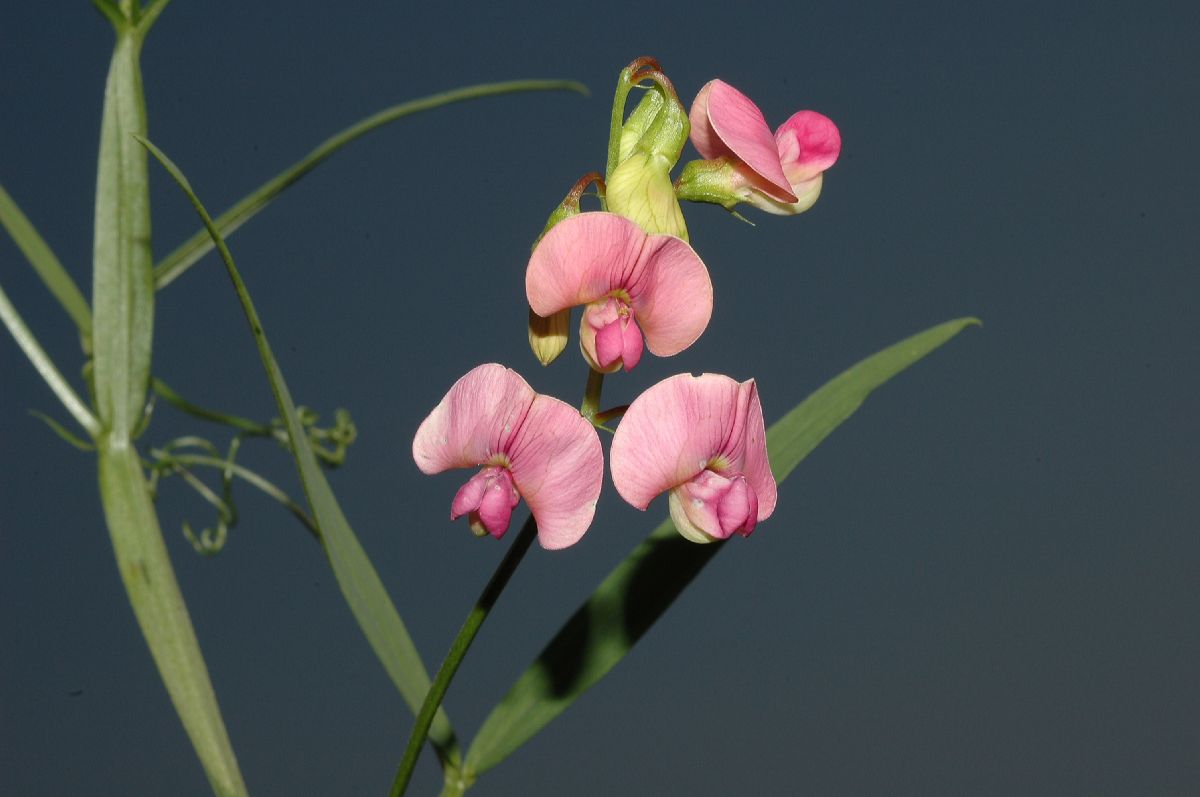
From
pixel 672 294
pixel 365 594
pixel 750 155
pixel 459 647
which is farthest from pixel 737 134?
pixel 365 594

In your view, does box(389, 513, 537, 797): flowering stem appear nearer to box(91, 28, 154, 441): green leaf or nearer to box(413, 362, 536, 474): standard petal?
box(413, 362, 536, 474): standard petal

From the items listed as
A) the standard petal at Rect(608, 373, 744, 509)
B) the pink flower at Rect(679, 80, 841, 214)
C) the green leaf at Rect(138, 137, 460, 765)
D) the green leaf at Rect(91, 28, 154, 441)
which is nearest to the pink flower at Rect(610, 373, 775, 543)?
the standard petal at Rect(608, 373, 744, 509)

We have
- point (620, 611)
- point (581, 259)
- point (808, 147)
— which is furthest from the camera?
point (620, 611)

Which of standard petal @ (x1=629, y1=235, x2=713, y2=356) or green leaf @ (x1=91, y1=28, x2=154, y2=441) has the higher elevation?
green leaf @ (x1=91, y1=28, x2=154, y2=441)

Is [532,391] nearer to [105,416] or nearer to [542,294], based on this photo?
[542,294]

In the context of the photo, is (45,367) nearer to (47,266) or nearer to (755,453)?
(47,266)

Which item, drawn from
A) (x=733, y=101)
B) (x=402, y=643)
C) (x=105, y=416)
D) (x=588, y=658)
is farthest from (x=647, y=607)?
(x=105, y=416)
